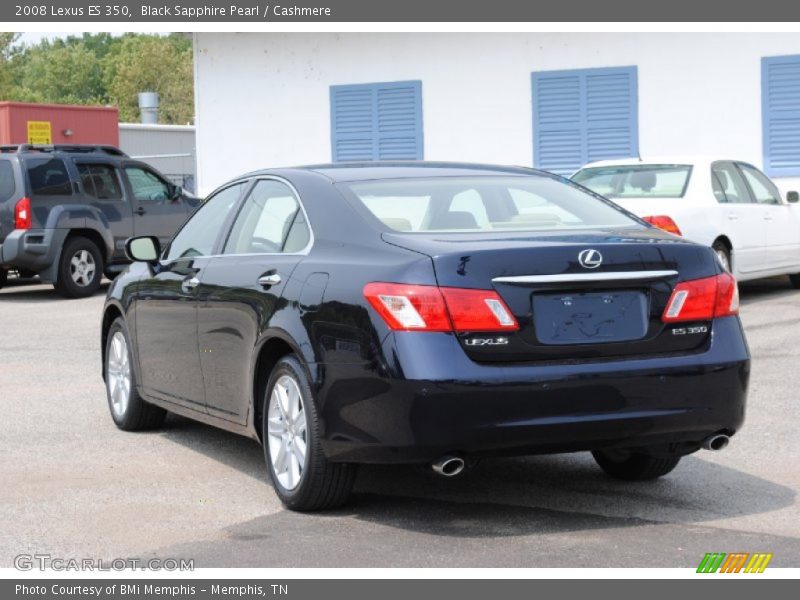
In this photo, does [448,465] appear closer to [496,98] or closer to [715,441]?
[715,441]

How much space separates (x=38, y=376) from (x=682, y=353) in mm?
6625

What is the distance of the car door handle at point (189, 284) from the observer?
7.57 metres

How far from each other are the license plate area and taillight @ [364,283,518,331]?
0.15m

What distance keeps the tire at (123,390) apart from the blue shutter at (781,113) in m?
13.2

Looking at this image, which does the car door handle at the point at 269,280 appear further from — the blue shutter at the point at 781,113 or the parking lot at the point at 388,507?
the blue shutter at the point at 781,113

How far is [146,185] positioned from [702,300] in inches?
591

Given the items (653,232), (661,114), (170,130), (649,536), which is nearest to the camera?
(649,536)

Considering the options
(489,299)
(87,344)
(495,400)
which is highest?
(489,299)

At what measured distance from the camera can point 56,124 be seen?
3938cm

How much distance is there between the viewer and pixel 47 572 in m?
5.42

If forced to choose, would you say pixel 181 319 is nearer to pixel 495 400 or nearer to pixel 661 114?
pixel 495 400

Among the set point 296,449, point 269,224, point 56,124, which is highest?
point 56,124

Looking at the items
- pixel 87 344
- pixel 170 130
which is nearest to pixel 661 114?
pixel 87 344

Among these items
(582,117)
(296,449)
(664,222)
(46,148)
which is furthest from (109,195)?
(296,449)
